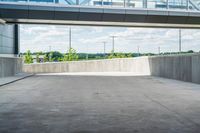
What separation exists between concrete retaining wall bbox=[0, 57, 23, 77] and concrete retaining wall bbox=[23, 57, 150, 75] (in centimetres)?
937

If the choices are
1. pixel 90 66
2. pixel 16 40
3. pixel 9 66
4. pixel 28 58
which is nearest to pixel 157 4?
pixel 9 66

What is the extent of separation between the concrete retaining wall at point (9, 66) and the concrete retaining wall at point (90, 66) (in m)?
9.37

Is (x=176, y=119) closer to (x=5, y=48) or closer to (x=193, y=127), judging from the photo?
(x=193, y=127)

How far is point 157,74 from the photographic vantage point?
35.0 m

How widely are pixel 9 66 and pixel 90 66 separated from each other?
72.6 feet

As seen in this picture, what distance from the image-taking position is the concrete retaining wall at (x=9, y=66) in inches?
1227

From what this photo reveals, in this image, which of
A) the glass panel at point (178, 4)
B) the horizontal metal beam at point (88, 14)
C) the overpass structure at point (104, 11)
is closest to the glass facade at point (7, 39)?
the overpass structure at point (104, 11)

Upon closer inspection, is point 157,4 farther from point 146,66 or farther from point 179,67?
point 146,66

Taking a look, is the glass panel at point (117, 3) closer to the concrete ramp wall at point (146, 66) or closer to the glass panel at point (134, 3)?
the glass panel at point (134, 3)

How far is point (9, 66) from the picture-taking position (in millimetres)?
34406

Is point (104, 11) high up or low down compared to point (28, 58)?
up

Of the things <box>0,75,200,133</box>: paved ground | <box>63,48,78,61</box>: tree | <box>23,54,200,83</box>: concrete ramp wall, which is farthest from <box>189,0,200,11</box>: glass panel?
<box>63,48,78,61</box>: tree

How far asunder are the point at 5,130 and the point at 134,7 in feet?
64.3

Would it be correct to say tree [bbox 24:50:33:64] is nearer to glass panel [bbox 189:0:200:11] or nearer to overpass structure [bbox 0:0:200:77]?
overpass structure [bbox 0:0:200:77]
